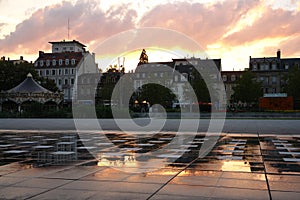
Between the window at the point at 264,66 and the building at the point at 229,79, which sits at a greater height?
the window at the point at 264,66

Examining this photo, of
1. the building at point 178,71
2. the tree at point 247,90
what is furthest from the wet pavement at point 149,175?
the building at point 178,71

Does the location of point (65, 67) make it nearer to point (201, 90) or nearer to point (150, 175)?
point (201, 90)

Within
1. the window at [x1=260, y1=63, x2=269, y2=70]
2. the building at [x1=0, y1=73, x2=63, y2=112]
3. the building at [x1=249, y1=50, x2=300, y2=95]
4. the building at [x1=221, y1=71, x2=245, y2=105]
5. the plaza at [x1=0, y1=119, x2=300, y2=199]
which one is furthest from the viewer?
the building at [x1=221, y1=71, x2=245, y2=105]

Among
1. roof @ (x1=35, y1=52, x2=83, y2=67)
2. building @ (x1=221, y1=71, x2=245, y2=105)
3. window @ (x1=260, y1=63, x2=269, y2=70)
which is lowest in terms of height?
building @ (x1=221, y1=71, x2=245, y2=105)

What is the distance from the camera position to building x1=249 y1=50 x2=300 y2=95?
9856cm

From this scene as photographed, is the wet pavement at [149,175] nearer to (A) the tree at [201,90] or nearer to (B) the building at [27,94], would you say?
(B) the building at [27,94]

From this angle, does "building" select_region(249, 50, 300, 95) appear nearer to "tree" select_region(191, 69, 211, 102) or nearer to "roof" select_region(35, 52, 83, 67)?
"tree" select_region(191, 69, 211, 102)

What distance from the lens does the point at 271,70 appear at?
98.6m

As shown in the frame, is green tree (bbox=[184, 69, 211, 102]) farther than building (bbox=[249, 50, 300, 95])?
No

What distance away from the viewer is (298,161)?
33.3 ft

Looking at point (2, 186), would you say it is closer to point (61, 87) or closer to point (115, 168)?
point (115, 168)

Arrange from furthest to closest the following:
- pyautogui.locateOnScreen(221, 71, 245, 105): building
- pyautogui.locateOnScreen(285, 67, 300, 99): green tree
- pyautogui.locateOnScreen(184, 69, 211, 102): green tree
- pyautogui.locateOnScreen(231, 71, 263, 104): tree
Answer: pyautogui.locateOnScreen(221, 71, 245, 105): building < pyautogui.locateOnScreen(231, 71, 263, 104): tree < pyautogui.locateOnScreen(285, 67, 300, 99): green tree < pyautogui.locateOnScreen(184, 69, 211, 102): green tree

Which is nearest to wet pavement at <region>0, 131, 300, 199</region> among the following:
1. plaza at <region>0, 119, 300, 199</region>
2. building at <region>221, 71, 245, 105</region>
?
plaza at <region>0, 119, 300, 199</region>

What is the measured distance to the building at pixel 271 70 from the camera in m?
98.6
